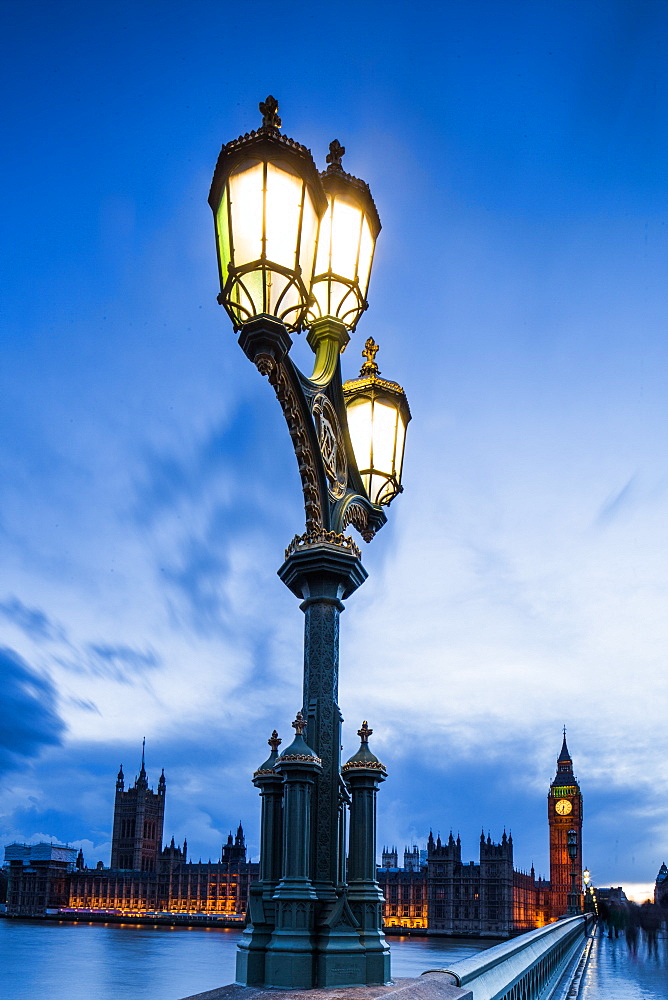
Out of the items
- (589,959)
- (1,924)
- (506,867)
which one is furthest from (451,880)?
(589,959)

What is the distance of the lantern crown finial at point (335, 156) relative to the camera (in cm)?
542

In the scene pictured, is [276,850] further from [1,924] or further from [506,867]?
[1,924]

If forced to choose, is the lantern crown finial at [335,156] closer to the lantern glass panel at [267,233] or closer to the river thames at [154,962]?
the lantern glass panel at [267,233]

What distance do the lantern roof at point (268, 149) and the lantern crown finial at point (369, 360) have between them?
1790 mm

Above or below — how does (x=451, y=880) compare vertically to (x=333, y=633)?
below

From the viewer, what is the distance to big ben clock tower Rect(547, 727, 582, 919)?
342 feet

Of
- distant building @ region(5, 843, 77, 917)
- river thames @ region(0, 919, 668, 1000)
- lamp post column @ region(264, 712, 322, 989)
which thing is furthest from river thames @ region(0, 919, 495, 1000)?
lamp post column @ region(264, 712, 322, 989)

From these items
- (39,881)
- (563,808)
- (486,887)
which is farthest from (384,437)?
(39,881)

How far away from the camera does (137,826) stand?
486 ft

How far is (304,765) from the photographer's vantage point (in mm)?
4309

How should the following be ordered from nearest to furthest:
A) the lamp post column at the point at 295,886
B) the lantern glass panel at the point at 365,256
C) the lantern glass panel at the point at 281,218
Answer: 1. the lamp post column at the point at 295,886
2. the lantern glass panel at the point at 281,218
3. the lantern glass panel at the point at 365,256

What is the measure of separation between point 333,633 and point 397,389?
2.12 m

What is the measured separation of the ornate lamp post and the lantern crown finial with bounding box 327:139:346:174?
19 millimetres

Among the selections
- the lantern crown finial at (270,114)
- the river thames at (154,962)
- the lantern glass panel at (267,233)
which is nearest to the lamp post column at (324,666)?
the lantern glass panel at (267,233)
